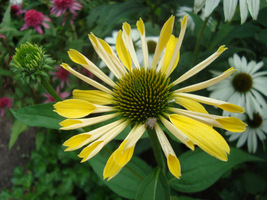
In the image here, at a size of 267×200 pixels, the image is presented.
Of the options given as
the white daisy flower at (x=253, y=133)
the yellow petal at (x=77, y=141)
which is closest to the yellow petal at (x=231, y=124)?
the yellow petal at (x=77, y=141)

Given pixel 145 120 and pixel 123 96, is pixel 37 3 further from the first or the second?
pixel 145 120

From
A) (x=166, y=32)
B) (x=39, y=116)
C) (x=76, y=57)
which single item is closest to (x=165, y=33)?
(x=166, y=32)

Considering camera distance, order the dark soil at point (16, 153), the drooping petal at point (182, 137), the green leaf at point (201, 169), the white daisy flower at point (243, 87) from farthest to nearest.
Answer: the dark soil at point (16, 153)
the white daisy flower at point (243, 87)
the green leaf at point (201, 169)
the drooping petal at point (182, 137)

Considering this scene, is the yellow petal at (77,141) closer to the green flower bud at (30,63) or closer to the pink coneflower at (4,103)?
the green flower bud at (30,63)

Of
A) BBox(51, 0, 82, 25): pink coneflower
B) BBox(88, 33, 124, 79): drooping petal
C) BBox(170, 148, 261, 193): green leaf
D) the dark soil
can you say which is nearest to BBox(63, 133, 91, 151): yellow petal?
BBox(88, 33, 124, 79): drooping petal

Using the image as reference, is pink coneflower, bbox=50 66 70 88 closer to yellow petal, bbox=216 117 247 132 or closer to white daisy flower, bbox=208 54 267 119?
white daisy flower, bbox=208 54 267 119

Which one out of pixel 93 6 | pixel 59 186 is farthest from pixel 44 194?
pixel 93 6
